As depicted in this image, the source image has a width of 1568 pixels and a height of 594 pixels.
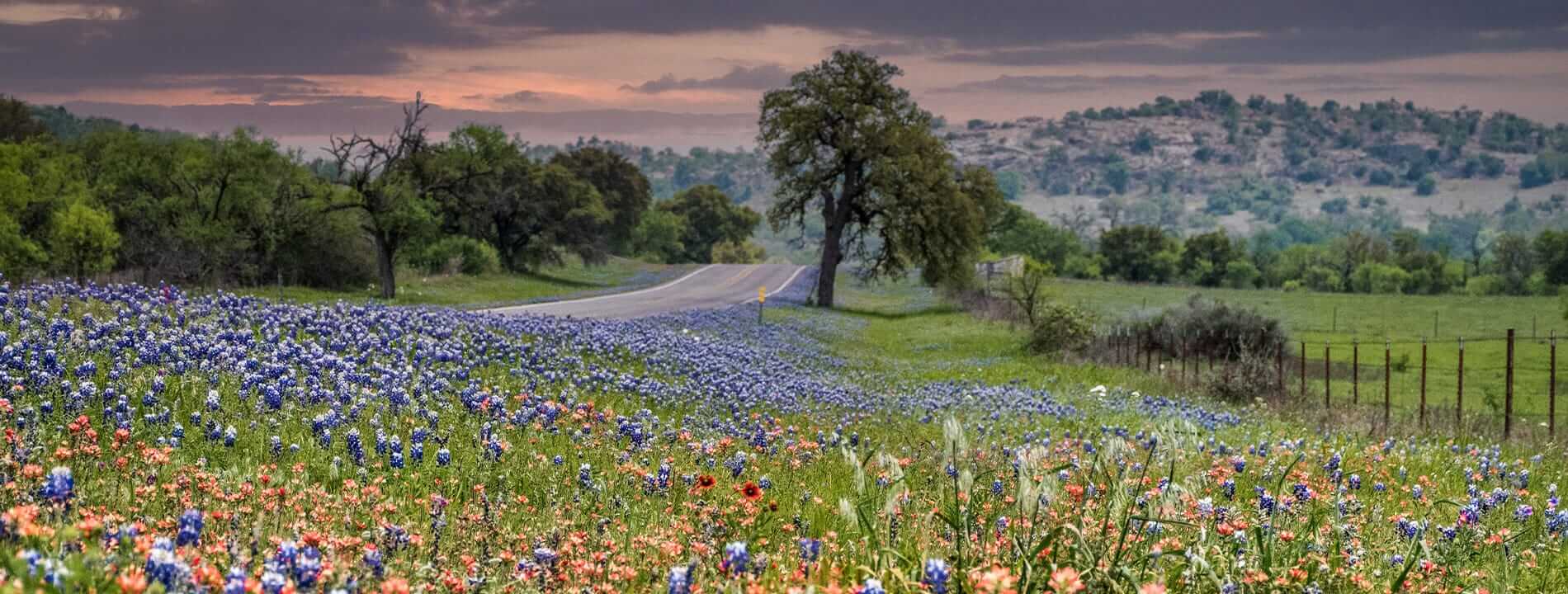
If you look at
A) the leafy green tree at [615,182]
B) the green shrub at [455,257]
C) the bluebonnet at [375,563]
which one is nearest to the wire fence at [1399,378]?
the bluebonnet at [375,563]

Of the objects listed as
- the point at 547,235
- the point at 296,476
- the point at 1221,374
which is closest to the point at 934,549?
the point at 296,476

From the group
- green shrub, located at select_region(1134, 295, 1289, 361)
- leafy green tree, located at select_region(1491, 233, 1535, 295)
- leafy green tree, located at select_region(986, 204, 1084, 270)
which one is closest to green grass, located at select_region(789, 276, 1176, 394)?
green shrub, located at select_region(1134, 295, 1289, 361)

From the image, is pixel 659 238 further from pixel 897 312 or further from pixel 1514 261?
pixel 1514 261

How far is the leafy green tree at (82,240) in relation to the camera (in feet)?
133

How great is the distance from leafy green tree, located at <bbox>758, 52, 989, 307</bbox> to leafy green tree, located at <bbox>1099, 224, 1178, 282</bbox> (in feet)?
290

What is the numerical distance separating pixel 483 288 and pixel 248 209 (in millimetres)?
11566

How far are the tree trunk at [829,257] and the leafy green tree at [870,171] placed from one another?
0.33 feet

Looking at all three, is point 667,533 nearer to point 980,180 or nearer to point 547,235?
point 980,180

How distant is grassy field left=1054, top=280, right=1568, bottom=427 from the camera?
3709cm

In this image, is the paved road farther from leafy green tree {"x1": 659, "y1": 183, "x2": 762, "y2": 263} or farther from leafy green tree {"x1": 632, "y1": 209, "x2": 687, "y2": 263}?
leafy green tree {"x1": 659, "y1": 183, "x2": 762, "y2": 263}

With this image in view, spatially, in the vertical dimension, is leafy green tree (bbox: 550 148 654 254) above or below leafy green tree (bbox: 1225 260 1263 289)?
above

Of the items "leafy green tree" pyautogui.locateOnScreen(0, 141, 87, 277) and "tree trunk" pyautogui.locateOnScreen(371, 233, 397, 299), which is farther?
"tree trunk" pyautogui.locateOnScreen(371, 233, 397, 299)

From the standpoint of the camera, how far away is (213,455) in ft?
22.7

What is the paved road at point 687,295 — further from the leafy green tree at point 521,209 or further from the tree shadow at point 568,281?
the leafy green tree at point 521,209
